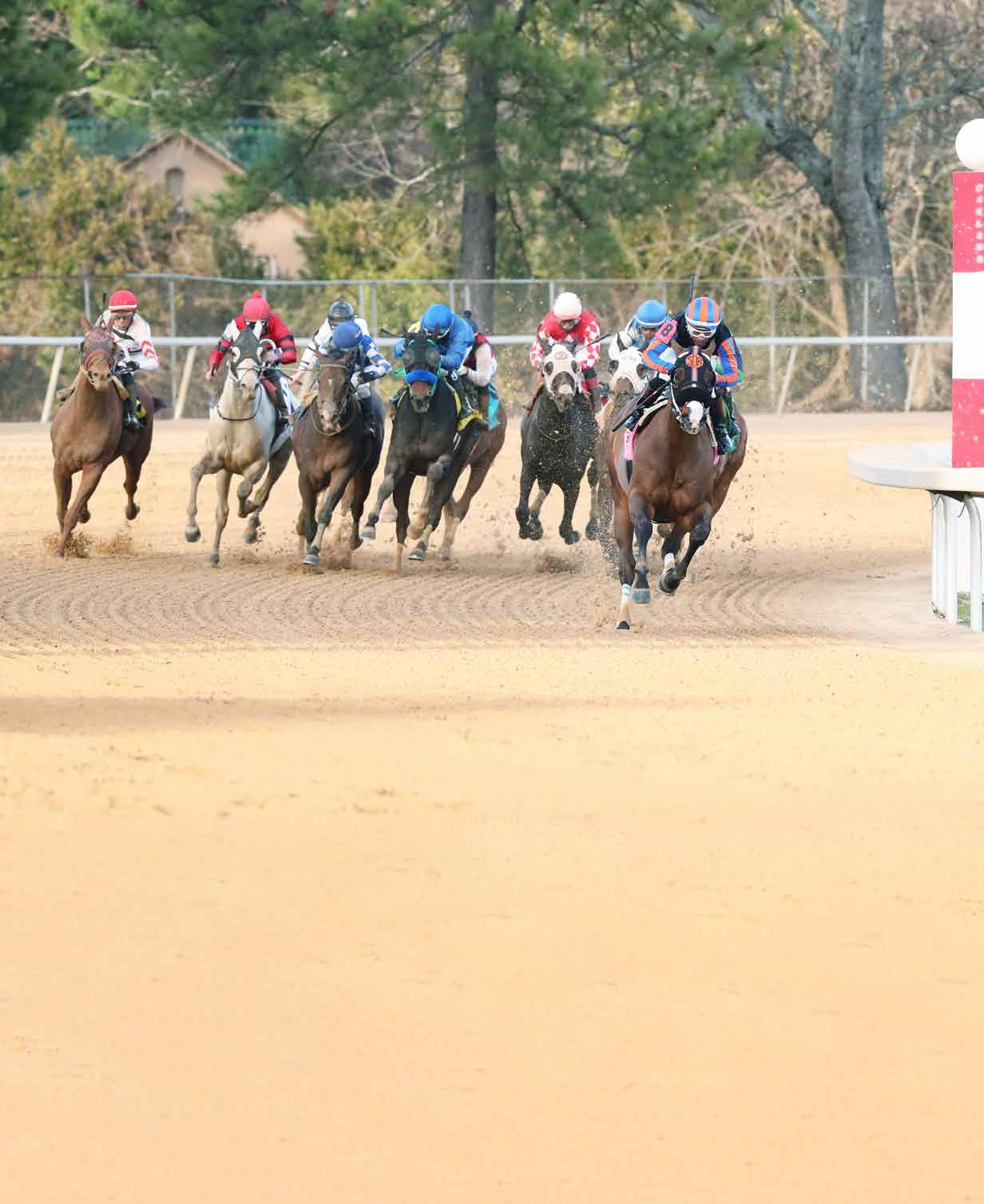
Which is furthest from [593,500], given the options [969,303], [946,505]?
[969,303]

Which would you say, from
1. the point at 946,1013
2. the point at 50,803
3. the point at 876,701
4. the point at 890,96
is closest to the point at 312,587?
the point at 876,701

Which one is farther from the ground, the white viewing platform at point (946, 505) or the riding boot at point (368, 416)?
the riding boot at point (368, 416)

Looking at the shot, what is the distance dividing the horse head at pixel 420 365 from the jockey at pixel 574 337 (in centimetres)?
79

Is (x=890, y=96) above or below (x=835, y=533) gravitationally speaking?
above

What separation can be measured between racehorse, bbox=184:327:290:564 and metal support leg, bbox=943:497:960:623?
17.4 ft

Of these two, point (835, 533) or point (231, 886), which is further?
point (835, 533)

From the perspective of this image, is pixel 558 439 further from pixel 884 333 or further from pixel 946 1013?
pixel 884 333

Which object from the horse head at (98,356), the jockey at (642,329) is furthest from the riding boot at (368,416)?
the jockey at (642,329)

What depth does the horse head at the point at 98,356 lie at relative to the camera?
16.1m

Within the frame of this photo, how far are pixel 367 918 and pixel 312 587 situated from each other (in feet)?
29.0

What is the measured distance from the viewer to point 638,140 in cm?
3228

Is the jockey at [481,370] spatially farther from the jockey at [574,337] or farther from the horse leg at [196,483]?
the horse leg at [196,483]

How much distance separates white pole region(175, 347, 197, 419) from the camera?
2992 centimetres

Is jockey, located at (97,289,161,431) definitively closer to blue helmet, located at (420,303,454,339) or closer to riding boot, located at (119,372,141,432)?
riding boot, located at (119,372,141,432)
